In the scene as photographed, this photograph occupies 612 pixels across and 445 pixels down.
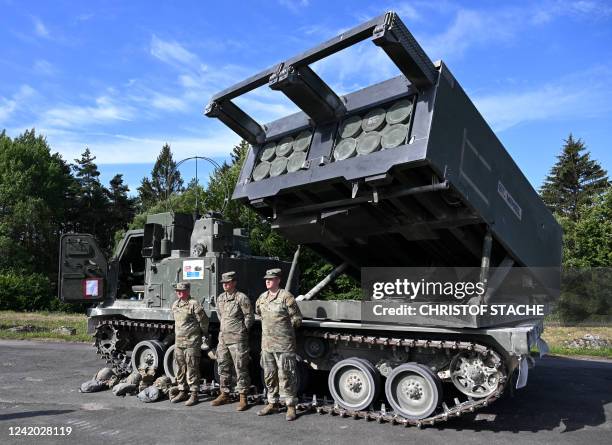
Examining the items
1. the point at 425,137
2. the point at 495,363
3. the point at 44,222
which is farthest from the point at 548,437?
the point at 44,222

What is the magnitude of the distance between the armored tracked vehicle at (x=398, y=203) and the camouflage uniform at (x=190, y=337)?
147cm

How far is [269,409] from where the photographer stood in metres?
7.12

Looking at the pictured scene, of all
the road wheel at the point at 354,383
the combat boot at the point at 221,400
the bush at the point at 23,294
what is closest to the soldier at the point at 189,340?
the combat boot at the point at 221,400

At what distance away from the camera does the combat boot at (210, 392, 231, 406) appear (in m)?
7.66

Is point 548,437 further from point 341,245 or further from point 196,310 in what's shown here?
point 196,310

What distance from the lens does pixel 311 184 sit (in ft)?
22.0

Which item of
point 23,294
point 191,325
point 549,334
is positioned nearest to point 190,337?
point 191,325

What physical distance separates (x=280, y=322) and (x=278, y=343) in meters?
0.27

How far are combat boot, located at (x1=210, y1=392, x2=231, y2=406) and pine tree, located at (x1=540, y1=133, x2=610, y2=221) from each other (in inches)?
1535

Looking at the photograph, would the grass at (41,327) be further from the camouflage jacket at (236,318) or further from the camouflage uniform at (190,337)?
the camouflage jacket at (236,318)

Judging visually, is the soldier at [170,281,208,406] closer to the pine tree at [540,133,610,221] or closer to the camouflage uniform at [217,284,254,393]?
the camouflage uniform at [217,284,254,393]

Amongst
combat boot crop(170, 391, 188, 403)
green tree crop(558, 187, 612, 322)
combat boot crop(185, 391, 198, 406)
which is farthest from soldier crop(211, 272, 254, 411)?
green tree crop(558, 187, 612, 322)

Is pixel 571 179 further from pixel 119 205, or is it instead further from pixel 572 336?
pixel 119 205

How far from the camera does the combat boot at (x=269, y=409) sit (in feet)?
23.1
